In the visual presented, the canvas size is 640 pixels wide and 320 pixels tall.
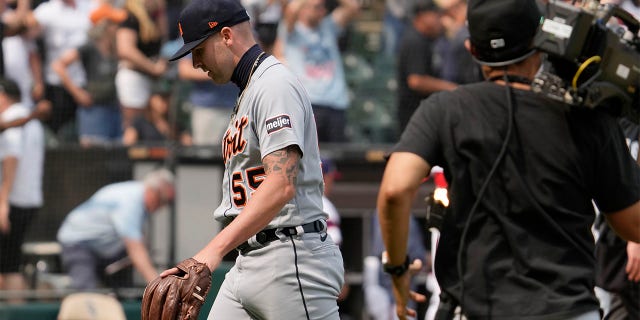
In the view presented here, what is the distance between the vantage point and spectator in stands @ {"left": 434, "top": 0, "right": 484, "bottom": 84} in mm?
10820

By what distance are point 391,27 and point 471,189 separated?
772cm

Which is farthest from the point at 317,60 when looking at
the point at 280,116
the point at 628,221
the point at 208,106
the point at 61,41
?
the point at 628,221

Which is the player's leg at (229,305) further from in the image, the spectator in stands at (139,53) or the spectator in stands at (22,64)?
the spectator in stands at (22,64)

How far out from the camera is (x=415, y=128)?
379 centimetres

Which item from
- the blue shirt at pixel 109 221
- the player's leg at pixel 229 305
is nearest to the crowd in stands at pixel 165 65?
the blue shirt at pixel 109 221

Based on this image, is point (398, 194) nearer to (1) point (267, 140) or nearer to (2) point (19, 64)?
(1) point (267, 140)

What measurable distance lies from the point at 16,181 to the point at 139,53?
1708 millimetres

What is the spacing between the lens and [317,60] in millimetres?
11008

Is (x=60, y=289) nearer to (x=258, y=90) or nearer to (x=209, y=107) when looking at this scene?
(x=209, y=107)

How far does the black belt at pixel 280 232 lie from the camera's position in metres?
4.52

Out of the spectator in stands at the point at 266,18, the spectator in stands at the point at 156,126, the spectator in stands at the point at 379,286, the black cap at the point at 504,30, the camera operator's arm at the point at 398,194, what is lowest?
the spectator in stands at the point at 379,286

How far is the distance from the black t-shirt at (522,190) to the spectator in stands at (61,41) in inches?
287

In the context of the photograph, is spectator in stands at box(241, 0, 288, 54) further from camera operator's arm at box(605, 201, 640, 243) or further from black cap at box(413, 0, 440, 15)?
camera operator's arm at box(605, 201, 640, 243)

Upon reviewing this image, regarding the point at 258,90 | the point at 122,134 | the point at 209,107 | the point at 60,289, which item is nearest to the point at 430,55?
the point at 209,107
